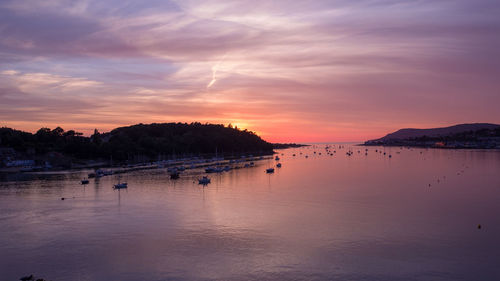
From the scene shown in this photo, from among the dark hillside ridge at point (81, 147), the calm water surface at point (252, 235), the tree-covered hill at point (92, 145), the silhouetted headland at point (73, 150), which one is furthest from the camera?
the tree-covered hill at point (92, 145)

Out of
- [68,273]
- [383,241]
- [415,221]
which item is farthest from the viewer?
[415,221]

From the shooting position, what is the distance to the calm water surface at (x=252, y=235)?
25.0m

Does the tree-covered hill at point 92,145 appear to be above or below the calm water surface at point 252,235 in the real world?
above

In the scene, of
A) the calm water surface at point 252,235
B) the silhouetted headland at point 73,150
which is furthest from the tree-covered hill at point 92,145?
the calm water surface at point 252,235

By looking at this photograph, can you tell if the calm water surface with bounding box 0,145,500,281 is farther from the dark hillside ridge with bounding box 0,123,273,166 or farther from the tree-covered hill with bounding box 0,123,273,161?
the tree-covered hill with bounding box 0,123,273,161

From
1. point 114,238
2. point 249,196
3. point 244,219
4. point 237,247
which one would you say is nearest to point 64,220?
point 114,238

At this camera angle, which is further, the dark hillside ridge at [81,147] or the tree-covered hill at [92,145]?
the tree-covered hill at [92,145]

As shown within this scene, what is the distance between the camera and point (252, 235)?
33.0m

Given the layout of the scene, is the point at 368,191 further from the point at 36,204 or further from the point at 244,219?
the point at 36,204

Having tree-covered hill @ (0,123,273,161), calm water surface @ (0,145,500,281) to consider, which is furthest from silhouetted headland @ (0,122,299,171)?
calm water surface @ (0,145,500,281)

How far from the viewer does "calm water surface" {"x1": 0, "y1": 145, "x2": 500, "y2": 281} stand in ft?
81.9

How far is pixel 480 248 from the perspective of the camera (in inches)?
1151

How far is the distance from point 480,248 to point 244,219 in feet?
66.9

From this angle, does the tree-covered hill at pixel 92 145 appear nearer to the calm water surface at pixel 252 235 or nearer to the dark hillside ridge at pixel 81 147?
the dark hillside ridge at pixel 81 147
